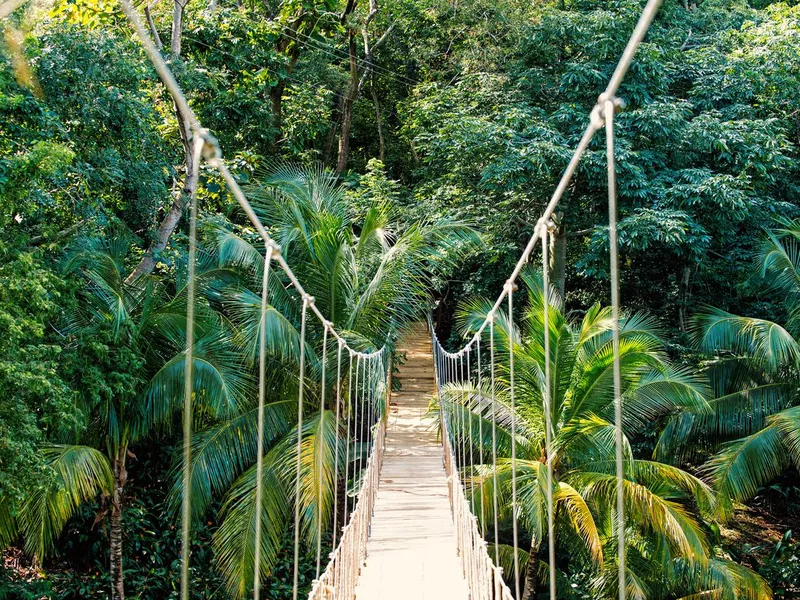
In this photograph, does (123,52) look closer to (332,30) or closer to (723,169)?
(332,30)

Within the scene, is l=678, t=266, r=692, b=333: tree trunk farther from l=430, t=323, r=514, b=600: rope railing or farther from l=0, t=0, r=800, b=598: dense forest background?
l=430, t=323, r=514, b=600: rope railing

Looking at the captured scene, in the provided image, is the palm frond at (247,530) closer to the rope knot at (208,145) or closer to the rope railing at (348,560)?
the rope railing at (348,560)

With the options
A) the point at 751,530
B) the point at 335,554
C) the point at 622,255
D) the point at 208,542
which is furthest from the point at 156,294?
the point at 751,530

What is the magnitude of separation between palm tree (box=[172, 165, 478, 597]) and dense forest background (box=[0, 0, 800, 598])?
423 millimetres

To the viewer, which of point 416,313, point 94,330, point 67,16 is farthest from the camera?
point 416,313

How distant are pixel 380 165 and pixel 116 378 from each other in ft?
15.0

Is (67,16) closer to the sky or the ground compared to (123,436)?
closer to the sky

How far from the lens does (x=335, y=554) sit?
388 cm

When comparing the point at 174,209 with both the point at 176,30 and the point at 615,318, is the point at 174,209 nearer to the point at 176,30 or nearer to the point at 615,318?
the point at 176,30

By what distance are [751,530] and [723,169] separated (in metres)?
3.61

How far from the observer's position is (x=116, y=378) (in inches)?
240

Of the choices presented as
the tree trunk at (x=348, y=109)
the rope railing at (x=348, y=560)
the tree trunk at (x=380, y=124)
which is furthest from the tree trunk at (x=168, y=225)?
the tree trunk at (x=380, y=124)

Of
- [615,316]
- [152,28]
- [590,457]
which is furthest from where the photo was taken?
[152,28]

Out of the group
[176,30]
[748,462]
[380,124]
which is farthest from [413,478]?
[380,124]
